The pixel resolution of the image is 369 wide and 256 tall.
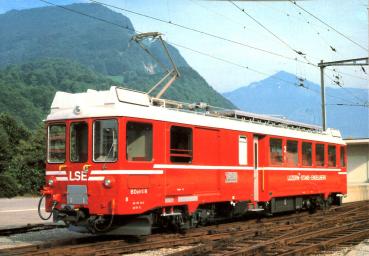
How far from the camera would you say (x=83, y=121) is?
1189cm

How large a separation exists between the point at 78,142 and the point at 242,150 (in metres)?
5.39

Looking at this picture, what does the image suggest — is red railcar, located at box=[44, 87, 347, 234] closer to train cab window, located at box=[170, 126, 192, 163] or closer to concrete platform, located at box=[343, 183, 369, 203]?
train cab window, located at box=[170, 126, 192, 163]

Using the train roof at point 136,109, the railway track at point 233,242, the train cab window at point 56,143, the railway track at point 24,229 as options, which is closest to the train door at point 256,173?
the train roof at point 136,109

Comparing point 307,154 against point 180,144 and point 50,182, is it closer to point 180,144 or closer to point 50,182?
point 180,144

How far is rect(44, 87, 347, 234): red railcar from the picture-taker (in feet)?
36.9

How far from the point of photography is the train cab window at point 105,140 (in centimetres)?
1128

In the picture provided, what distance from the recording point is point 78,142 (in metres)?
12.1

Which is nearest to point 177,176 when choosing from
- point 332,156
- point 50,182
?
point 50,182

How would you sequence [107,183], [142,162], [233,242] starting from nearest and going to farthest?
1. [107,183]
2. [142,162]
3. [233,242]

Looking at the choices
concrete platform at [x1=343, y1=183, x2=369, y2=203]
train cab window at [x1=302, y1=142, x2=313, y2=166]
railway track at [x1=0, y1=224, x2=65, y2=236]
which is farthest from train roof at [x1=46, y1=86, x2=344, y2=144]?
concrete platform at [x1=343, y1=183, x2=369, y2=203]

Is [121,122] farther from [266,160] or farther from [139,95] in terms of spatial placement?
[266,160]

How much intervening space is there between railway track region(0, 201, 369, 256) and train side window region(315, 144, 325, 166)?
451cm

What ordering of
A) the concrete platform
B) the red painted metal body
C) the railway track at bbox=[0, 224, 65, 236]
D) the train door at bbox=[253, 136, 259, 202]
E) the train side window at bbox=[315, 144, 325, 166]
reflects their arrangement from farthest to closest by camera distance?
1. the concrete platform
2. the train side window at bbox=[315, 144, 325, 166]
3. the train door at bbox=[253, 136, 259, 202]
4. the railway track at bbox=[0, 224, 65, 236]
5. the red painted metal body

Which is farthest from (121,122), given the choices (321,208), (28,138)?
(28,138)
